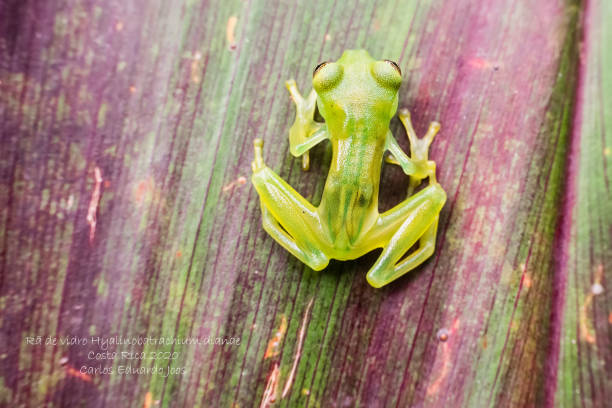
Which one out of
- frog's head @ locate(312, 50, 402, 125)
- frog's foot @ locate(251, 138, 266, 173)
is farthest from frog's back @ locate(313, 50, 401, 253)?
frog's foot @ locate(251, 138, 266, 173)

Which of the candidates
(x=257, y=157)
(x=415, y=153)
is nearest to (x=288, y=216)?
(x=257, y=157)

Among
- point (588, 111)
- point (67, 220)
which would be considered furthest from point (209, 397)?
point (588, 111)

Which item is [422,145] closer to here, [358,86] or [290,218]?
[358,86]

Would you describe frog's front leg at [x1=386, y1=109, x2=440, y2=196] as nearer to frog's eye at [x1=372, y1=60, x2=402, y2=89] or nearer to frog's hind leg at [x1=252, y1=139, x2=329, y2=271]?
frog's eye at [x1=372, y1=60, x2=402, y2=89]

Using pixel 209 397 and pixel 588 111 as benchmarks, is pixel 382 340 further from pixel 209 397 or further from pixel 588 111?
pixel 588 111

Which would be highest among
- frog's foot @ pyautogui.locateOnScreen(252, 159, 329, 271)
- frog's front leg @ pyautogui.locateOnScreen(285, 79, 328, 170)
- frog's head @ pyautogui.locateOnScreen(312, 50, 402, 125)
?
frog's head @ pyautogui.locateOnScreen(312, 50, 402, 125)

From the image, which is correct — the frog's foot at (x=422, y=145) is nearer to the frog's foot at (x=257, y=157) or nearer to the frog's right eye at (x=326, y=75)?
the frog's right eye at (x=326, y=75)

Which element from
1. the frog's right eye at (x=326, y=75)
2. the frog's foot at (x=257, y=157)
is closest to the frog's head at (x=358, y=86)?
the frog's right eye at (x=326, y=75)
